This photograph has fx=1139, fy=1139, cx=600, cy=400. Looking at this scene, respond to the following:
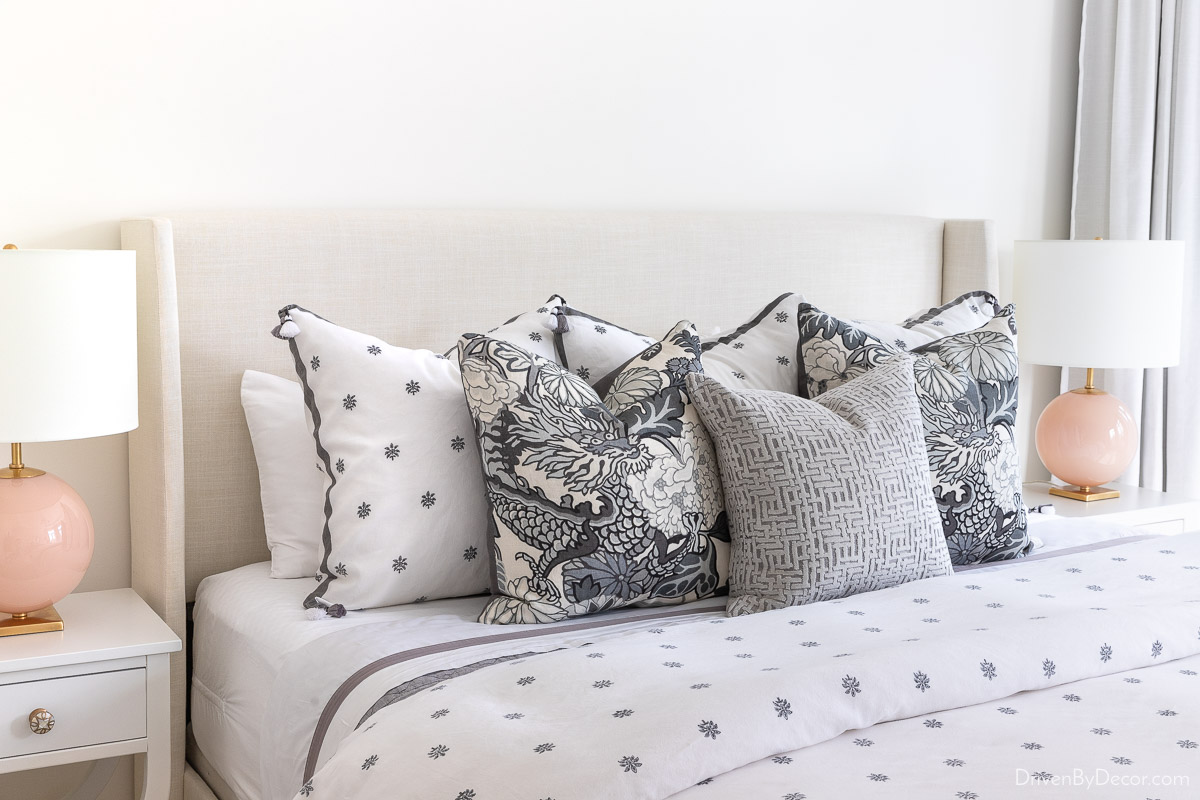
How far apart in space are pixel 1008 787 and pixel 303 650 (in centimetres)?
94

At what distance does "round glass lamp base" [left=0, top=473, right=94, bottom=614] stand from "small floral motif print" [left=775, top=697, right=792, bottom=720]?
3.59 ft

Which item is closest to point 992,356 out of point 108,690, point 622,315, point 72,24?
point 622,315

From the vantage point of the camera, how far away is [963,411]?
6.42 ft

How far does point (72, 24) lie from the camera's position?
189 centimetres

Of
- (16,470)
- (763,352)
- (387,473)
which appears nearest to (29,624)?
(16,470)

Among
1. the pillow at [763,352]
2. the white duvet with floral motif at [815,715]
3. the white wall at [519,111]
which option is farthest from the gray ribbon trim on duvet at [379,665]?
the white wall at [519,111]

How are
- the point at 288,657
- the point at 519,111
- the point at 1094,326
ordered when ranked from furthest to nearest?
the point at 1094,326 → the point at 519,111 → the point at 288,657

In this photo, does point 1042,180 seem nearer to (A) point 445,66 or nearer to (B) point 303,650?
(A) point 445,66

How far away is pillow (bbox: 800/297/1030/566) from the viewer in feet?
6.20

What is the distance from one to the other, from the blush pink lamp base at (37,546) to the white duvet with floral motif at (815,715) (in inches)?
25.3

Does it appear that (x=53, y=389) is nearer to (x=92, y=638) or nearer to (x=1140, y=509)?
(x=92, y=638)

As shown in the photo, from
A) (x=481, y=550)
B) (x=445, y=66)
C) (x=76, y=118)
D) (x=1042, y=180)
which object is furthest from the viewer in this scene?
(x=1042, y=180)

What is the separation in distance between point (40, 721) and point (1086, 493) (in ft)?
7.32

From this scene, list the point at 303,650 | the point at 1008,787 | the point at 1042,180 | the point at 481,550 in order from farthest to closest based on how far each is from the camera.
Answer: the point at 1042,180, the point at 481,550, the point at 303,650, the point at 1008,787
